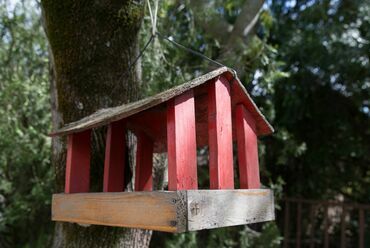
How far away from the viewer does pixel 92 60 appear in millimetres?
1995

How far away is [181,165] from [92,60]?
2.92 ft

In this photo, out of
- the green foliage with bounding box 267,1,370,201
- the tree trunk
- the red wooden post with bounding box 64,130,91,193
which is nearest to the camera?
the red wooden post with bounding box 64,130,91,193

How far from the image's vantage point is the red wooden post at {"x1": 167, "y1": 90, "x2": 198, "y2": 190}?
4.36 ft

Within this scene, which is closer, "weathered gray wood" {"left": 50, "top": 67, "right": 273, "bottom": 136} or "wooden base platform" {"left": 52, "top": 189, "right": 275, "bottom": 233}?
"wooden base platform" {"left": 52, "top": 189, "right": 275, "bottom": 233}

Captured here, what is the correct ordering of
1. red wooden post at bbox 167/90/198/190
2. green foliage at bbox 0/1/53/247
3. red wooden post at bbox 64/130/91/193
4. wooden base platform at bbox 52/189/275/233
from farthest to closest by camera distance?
green foliage at bbox 0/1/53/247 → red wooden post at bbox 64/130/91/193 → red wooden post at bbox 167/90/198/190 → wooden base platform at bbox 52/189/275/233

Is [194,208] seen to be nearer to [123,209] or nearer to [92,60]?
[123,209]

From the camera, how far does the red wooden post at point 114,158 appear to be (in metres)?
1.76

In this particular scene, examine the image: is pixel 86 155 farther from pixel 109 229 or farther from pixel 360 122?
pixel 360 122

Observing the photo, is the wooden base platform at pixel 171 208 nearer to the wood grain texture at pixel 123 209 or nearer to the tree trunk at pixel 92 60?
the wood grain texture at pixel 123 209

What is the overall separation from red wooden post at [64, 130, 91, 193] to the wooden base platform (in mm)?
78

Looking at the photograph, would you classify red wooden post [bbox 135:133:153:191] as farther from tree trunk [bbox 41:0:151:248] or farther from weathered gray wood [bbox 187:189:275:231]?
weathered gray wood [bbox 187:189:275:231]

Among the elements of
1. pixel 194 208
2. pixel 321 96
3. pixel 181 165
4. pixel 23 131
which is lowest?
pixel 194 208

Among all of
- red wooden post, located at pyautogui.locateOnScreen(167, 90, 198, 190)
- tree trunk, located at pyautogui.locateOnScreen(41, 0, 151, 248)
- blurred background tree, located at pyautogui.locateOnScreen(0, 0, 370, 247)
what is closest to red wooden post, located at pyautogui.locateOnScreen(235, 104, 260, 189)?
red wooden post, located at pyautogui.locateOnScreen(167, 90, 198, 190)

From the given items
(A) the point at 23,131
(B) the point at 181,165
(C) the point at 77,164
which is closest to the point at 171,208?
(B) the point at 181,165
